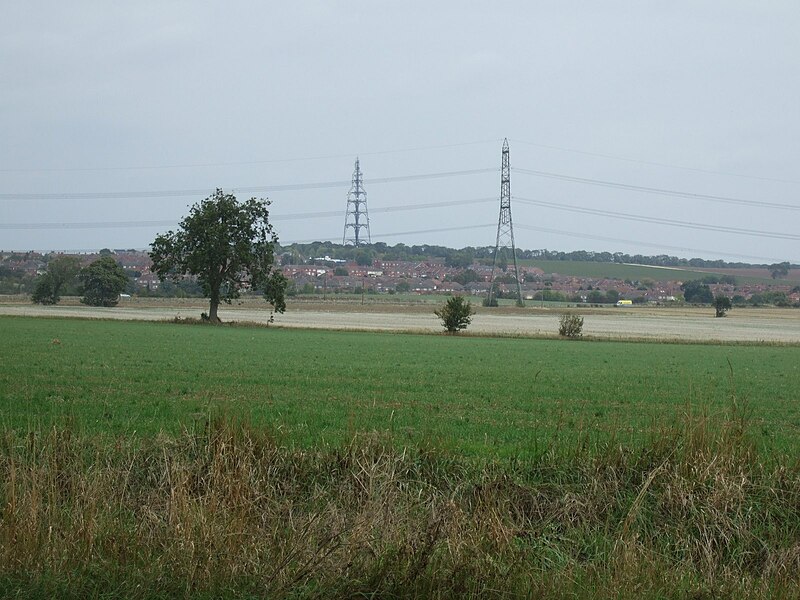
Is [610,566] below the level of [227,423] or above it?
below

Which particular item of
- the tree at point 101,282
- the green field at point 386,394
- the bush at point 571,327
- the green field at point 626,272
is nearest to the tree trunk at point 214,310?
the bush at point 571,327

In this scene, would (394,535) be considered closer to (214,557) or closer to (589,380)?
(214,557)

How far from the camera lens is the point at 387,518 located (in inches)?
315

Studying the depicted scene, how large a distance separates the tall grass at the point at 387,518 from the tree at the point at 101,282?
107 m

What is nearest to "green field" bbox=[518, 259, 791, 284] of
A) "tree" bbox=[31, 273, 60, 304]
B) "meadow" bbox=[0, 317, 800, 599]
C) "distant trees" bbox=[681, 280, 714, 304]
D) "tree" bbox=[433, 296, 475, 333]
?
"distant trees" bbox=[681, 280, 714, 304]

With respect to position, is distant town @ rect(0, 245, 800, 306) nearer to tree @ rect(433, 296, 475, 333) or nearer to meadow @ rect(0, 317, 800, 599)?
tree @ rect(433, 296, 475, 333)

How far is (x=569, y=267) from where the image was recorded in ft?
625

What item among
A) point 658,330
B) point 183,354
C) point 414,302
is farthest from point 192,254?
point 414,302

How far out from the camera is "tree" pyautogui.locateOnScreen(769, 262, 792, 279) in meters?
183

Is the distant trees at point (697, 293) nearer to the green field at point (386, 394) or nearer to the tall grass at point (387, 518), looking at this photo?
the green field at point (386, 394)

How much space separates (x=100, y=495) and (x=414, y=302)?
136 m

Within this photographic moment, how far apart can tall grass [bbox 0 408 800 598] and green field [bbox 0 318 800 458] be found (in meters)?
0.86

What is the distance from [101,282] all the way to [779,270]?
15113 cm

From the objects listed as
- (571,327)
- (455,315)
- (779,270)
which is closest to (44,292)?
(455,315)
